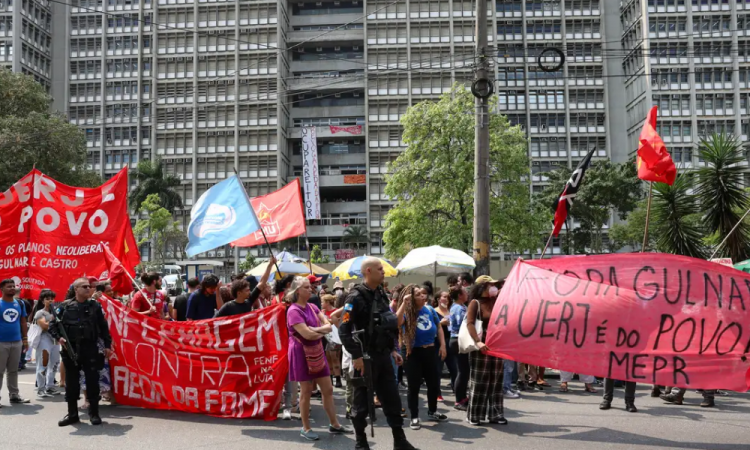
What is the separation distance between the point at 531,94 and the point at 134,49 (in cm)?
4084

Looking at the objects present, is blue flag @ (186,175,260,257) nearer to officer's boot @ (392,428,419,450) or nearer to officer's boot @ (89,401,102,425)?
officer's boot @ (89,401,102,425)

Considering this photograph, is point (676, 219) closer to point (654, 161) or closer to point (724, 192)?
point (724, 192)

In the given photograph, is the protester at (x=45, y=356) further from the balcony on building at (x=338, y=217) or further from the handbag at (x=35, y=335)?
the balcony on building at (x=338, y=217)

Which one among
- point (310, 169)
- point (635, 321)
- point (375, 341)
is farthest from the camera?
point (310, 169)

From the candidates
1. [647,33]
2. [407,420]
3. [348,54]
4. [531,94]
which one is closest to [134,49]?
[348,54]

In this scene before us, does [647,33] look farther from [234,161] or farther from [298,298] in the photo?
[298,298]

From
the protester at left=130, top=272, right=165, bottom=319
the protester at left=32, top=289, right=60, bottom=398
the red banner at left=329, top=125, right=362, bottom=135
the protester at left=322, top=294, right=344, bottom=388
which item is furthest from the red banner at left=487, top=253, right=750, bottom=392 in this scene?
the red banner at left=329, top=125, right=362, bottom=135

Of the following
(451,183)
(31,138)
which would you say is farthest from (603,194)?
(31,138)

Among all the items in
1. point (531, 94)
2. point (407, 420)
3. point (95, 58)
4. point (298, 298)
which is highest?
point (95, 58)

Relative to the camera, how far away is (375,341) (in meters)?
6.78

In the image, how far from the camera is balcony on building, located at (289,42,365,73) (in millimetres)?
74250

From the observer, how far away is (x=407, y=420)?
8.75 metres

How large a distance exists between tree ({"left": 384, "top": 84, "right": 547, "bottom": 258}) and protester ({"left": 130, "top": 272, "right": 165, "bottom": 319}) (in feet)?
78.9

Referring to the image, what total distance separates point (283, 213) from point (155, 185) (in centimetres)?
5388
